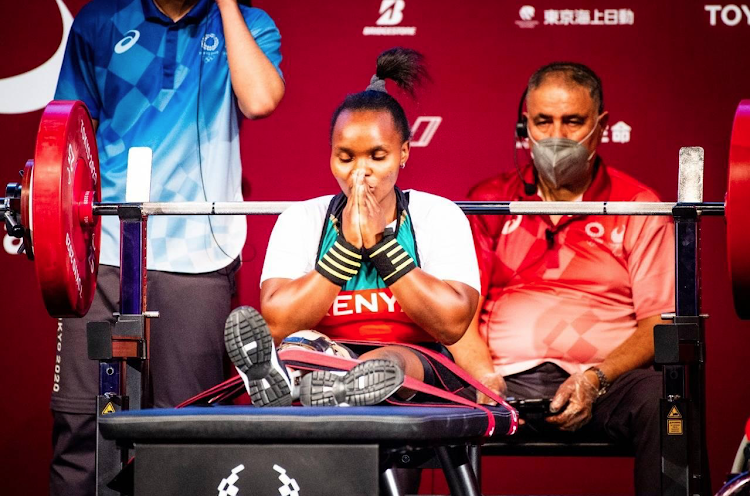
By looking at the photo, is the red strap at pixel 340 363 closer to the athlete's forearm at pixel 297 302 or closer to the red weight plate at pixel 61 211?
the athlete's forearm at pixel 297 302

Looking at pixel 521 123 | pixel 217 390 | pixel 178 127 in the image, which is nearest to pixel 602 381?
pixel 521 123

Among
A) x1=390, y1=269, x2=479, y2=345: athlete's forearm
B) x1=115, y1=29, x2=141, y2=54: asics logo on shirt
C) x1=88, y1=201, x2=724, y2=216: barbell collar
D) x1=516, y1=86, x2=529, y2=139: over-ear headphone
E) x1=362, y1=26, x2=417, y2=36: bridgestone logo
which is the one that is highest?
x1=362, y1=26, x2=417, y2=36: bridgestone logo

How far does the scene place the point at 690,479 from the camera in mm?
2562

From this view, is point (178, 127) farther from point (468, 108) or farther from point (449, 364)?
point (449, 364)

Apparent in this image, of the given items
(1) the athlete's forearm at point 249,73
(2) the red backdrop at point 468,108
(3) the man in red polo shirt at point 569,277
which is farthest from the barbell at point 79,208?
(2) the red backdrop at point 468,108

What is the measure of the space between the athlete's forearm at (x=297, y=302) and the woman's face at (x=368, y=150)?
10.7 inches

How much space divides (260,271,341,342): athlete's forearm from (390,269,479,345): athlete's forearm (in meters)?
0.17

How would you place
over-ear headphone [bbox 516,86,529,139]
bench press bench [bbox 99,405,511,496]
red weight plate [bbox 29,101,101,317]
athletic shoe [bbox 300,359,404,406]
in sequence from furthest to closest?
over-ear headphone [bbox 516,86,529,139]
red weight plate [bbox 29,101,101,317]
athletic shoe [bbox 300,359,404,406]
bench press bench [bbox 99,405,511,496]

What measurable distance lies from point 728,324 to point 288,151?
186 centimetres

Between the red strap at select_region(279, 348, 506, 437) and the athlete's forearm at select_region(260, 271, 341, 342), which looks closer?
the red strap at select_region(279, 348, 506, 437)

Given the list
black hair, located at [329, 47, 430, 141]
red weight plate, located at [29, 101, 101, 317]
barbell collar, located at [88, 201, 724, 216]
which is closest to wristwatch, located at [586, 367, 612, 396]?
barbell collar, located at [88, 201, 724, 216]

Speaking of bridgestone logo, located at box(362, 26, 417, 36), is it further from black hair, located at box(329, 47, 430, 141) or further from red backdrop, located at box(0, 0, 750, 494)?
black hair, located at box(329, 47, 430, 141)

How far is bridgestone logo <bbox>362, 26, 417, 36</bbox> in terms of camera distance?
4.18 metres

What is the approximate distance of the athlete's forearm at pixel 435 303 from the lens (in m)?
2.51
